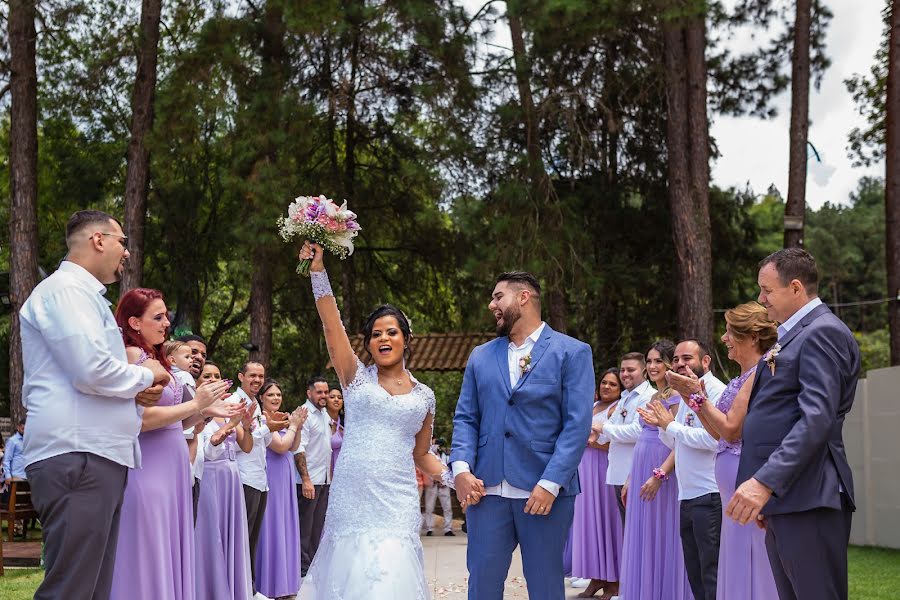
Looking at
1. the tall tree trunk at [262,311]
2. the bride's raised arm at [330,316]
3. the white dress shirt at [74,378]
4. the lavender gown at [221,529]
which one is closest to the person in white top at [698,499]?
the bride's raised arm at [330,316]

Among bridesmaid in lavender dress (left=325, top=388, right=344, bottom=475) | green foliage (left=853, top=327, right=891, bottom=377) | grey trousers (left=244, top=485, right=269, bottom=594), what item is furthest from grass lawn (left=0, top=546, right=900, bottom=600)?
green foliage (left=853, top=327, right=891, bottom=377)

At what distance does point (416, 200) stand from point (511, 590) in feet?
37.7

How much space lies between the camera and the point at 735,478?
248 inches

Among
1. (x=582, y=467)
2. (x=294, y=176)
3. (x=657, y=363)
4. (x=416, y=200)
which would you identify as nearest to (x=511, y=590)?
(x=582, y=467)

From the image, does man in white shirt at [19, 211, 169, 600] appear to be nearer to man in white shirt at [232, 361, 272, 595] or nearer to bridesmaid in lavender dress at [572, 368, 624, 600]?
man in white shirt at [232, 361, 272, 595]

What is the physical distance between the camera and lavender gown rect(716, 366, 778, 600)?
6090 mm

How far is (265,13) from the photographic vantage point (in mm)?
18672

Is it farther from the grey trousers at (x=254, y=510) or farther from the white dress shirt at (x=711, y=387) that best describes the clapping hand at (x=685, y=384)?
the grey trousers at (x=254, y=510)

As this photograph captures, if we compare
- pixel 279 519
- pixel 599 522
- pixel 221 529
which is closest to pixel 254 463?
pixel 279 519

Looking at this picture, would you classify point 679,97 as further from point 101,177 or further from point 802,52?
point 101,177

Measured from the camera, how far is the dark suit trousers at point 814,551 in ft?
14.9

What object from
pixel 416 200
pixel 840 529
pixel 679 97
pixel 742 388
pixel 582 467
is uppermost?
pixel 679 97

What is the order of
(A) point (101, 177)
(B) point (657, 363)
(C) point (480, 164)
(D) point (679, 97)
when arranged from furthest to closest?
(A) point (101, 177) → (C) point (480, 164) → (D) point (679, 97) → (B) point (657, 363)

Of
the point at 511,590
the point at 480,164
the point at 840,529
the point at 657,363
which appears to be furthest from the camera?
the point at 480,164
